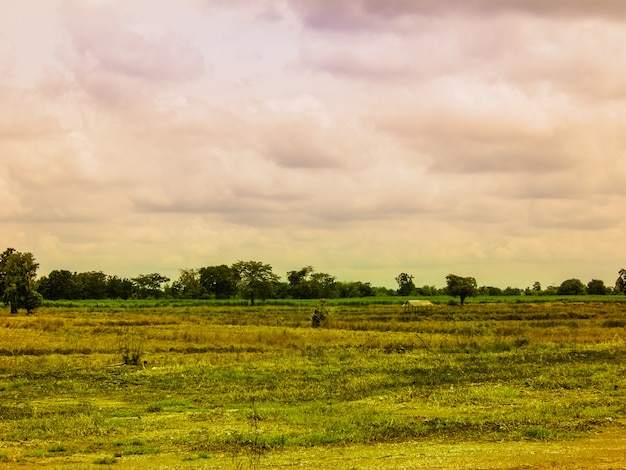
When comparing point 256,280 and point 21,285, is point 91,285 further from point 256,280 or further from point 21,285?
point 21,285

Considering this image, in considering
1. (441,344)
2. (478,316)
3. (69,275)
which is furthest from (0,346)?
(69,275)

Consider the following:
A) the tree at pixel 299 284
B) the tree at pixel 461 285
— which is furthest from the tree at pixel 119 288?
the tree at pixel 461 285

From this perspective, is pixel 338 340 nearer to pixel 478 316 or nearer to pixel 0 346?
pixel 0 346

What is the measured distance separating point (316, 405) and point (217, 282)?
174 meters

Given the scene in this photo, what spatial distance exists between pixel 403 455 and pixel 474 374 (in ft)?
49.9

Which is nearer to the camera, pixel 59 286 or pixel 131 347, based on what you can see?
pixel 131 347

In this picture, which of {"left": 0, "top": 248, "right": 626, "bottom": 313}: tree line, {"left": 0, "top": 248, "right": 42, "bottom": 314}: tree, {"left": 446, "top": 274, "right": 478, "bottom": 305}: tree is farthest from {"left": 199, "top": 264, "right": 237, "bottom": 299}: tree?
{"left": 0, "top": 248, "right": 42, "bottom": 314}: tree

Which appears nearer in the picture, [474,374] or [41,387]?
[41,387]

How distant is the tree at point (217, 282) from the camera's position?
189375mm

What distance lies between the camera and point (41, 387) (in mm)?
26031

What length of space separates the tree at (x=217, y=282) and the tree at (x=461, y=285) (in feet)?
264

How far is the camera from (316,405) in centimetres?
2112

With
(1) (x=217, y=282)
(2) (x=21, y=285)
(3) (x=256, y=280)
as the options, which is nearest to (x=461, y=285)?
(3) (x=256, y=280)

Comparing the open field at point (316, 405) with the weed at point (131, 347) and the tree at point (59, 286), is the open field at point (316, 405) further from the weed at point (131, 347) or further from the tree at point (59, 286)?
the tree at point (59, 286)
